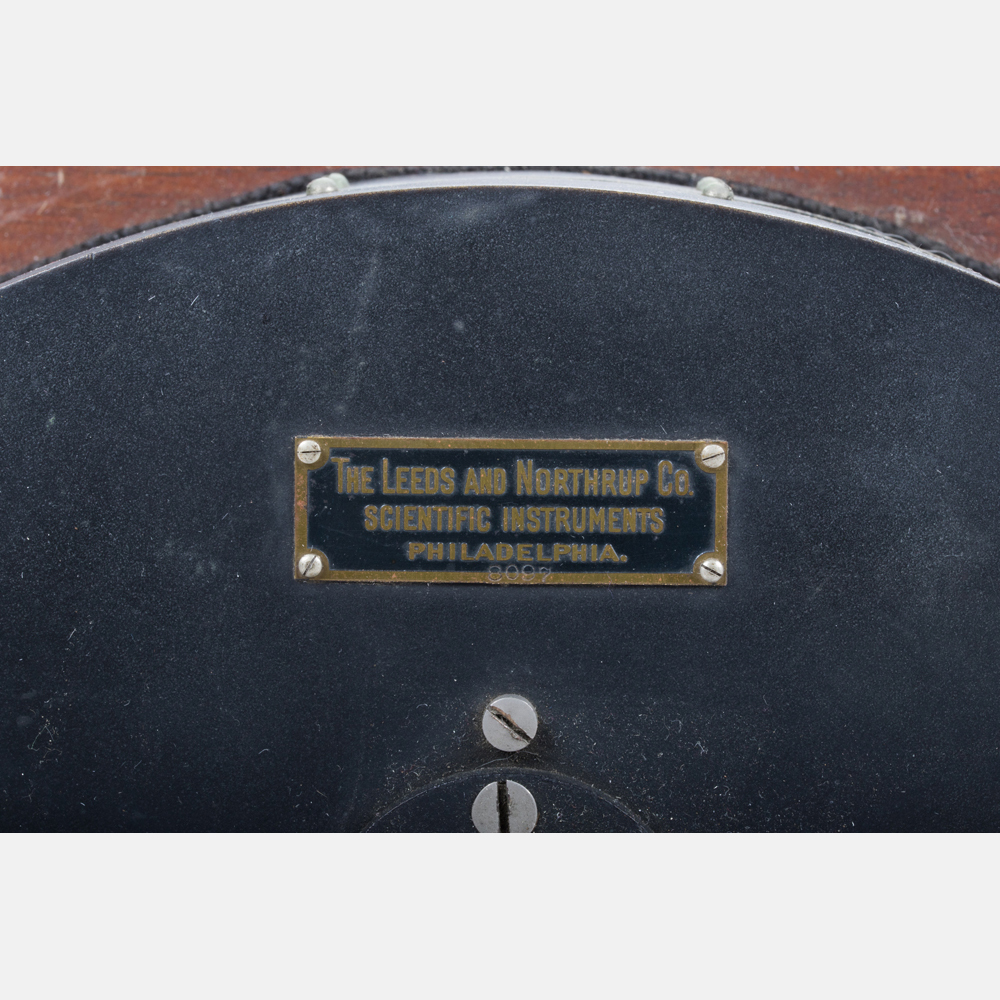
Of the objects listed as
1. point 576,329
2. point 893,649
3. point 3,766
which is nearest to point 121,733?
point 3,766

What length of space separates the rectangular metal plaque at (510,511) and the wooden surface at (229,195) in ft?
1.50

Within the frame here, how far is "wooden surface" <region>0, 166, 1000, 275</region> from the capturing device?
5.34 feet

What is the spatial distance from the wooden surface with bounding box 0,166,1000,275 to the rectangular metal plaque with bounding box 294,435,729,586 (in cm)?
46

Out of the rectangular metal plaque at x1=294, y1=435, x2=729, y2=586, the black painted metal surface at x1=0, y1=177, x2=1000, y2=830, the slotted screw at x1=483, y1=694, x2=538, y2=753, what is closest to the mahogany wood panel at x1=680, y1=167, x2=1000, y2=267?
the black painted metal surface at x1=0, y1=177, x2=1000, y2=830

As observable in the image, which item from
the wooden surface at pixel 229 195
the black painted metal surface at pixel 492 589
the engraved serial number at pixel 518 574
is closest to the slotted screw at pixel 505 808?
the black painted metal surface at pixel 492 589

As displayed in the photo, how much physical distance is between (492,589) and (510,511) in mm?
91

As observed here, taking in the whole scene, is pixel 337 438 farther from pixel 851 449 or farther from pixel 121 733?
pixel 851 449

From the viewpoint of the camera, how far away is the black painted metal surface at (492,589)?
139cm

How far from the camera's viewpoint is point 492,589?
55.4 inches

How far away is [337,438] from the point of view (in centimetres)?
139

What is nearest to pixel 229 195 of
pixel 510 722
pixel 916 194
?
pixel 510 722

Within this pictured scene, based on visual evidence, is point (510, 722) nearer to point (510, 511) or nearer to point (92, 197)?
point (510, 511)

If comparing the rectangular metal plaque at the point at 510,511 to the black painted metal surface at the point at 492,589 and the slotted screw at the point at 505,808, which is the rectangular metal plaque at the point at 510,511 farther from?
the slotted screw at the point at 505,808

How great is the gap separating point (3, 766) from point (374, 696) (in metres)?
0.43
